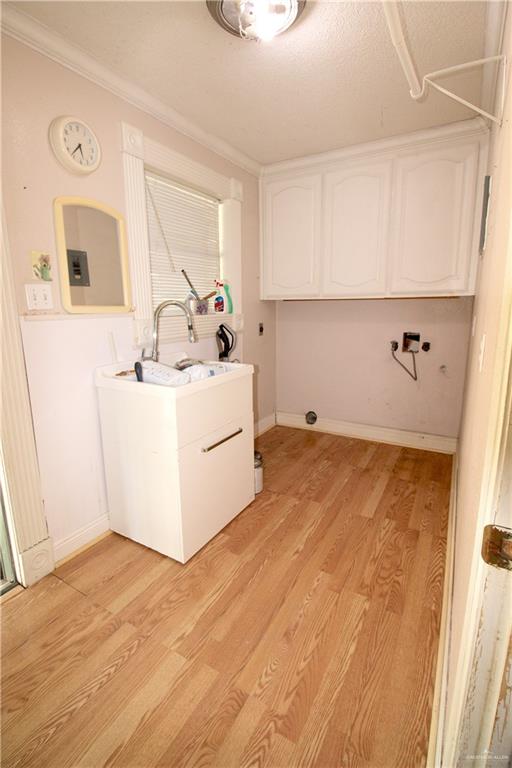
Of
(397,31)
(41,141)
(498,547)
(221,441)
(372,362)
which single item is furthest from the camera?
(372,362)

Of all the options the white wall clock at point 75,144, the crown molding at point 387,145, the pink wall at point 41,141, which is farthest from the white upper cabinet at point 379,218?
the white wall clock at point 75,144

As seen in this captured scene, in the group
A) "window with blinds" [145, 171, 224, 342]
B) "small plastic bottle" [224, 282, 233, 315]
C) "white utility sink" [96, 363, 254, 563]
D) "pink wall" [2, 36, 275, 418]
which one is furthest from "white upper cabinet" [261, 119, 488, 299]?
"white utility sink" [96, 363, 254, 563]

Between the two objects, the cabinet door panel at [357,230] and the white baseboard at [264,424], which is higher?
the cabinet door panel at [357,230]

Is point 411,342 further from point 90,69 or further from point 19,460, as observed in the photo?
point 19,460

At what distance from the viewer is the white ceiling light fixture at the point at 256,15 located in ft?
4.31

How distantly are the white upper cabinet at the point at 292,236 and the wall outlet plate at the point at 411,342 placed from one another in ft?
2.73

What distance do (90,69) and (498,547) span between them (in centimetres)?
233

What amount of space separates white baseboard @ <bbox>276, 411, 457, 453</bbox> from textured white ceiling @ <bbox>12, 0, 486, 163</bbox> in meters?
2.25

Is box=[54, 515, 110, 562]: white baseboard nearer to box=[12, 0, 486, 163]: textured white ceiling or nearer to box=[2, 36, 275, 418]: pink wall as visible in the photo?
box=[2, 36, 275, 418]: pink wall

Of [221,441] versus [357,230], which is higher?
[357,230]

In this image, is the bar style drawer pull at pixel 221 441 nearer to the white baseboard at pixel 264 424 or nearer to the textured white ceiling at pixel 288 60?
the white baseboard at pixel 264 424

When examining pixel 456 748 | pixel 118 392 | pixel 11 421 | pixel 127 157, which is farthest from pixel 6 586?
pixel 127 157

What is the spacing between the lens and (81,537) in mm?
1803

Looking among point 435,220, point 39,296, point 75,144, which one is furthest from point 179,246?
point 435,220
